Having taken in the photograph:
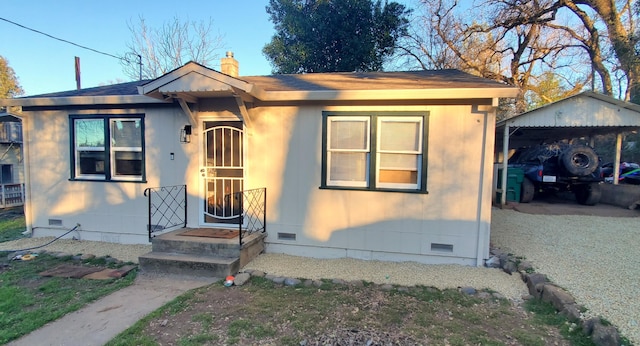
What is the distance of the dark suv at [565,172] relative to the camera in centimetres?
836

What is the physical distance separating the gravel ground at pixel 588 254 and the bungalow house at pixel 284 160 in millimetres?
1098

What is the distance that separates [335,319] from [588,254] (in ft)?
14.9

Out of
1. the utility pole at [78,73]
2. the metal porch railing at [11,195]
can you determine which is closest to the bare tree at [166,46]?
the utility pole at [78,73]

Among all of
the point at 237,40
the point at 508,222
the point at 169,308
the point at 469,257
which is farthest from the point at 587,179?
the point at 237,40

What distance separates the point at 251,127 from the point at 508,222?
6.11m

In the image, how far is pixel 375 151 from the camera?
4914mm

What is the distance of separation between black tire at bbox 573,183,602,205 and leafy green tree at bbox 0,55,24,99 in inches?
1315

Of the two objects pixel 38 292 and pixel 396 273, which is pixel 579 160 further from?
pixel 38 292

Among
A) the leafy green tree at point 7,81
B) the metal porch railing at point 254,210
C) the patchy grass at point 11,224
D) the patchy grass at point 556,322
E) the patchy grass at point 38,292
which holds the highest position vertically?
the leafy green tree at point 7,81

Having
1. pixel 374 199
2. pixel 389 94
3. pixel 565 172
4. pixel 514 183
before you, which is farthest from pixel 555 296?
pixel 565 172

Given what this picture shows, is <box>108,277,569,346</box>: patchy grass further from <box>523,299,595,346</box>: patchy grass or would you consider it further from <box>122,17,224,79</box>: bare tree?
<box>122,17,224,79</box>: bare tree

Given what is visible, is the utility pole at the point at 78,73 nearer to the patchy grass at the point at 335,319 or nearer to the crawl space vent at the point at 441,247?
the patchy grass at the point at 335,319

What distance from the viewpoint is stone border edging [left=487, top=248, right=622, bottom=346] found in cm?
255

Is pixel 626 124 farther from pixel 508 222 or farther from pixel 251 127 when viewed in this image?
pixel 251 127
